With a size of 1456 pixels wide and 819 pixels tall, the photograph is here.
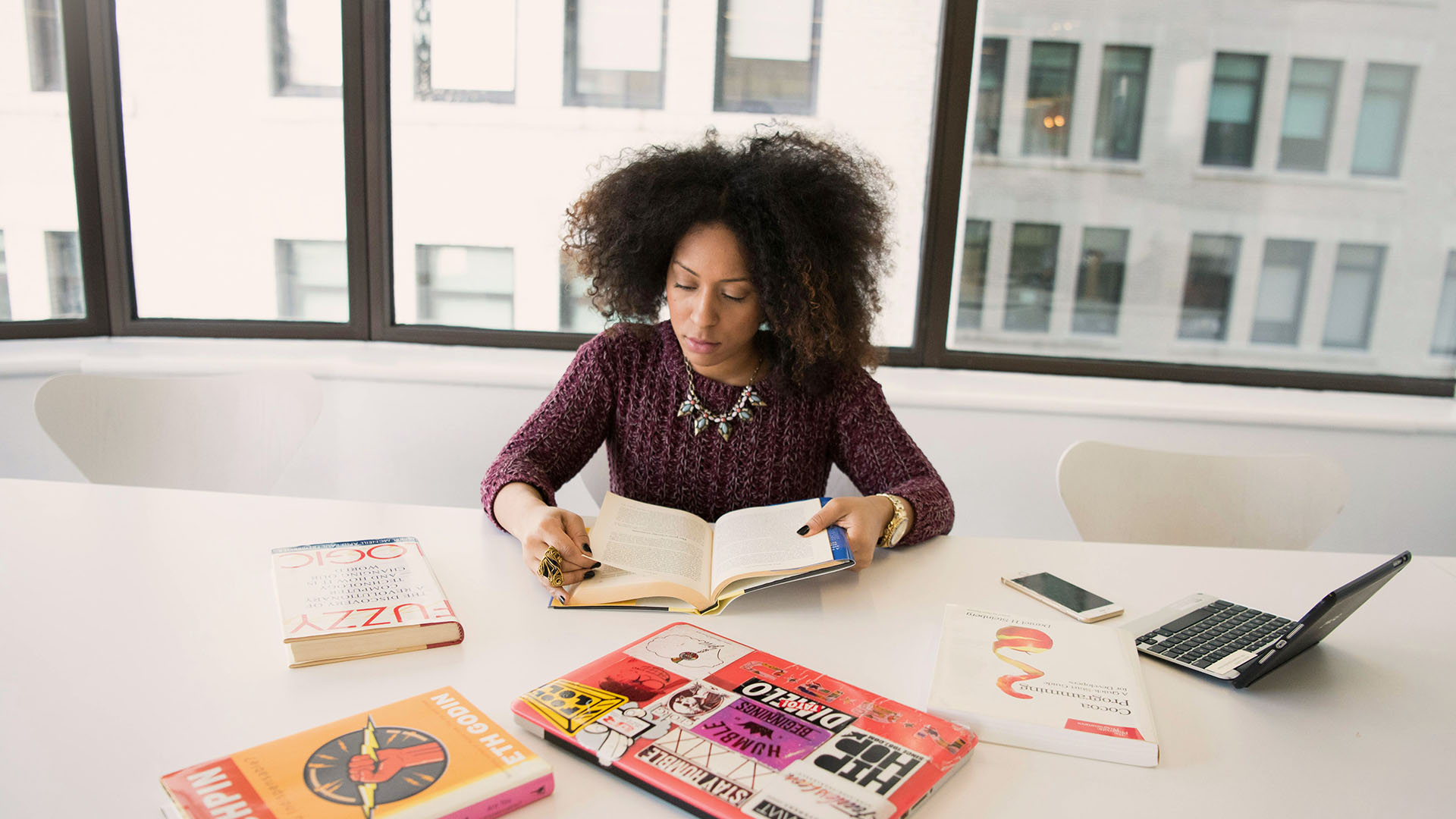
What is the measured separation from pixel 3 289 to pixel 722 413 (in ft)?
7.34

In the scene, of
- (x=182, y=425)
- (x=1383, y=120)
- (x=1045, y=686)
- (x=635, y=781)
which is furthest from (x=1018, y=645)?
(x=1383, y=120)

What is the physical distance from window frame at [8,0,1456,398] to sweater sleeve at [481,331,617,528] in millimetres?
1128

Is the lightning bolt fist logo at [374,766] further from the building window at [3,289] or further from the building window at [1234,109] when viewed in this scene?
the building window at [1234,109]

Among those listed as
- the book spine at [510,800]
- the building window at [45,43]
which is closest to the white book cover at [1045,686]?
the book spine at [510,800]

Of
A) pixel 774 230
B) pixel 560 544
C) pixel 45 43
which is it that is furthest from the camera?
pixel 45 43

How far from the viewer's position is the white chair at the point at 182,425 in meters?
1.70

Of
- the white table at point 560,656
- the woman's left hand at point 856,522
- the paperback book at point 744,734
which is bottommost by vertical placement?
the white table at point 560,656

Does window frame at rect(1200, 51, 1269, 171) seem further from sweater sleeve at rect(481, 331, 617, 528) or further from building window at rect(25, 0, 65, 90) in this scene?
building window at rect(25, 0, 65, 90)

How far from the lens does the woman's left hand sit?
1165 mm

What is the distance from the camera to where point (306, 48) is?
2.54 metres

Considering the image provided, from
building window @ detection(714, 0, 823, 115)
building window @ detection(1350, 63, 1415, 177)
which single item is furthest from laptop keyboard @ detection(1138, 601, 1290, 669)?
building window @ detection(1350, 63, 1415, 177)

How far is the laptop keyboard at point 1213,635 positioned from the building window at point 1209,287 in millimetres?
1814

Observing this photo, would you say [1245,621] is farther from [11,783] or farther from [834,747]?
[11,783]

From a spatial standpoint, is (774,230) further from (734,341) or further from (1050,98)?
(1050,98)
